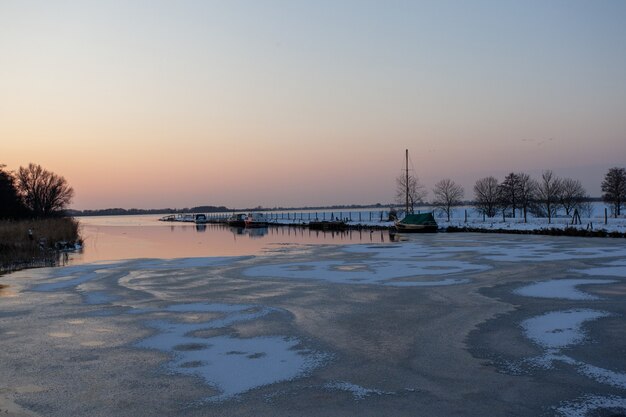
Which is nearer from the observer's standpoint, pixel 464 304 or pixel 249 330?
pixel 249 330

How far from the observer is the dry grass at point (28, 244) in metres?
22.2

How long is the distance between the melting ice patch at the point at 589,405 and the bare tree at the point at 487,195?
66.7 meters

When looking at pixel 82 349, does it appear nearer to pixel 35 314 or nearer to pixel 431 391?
pixel 35 314

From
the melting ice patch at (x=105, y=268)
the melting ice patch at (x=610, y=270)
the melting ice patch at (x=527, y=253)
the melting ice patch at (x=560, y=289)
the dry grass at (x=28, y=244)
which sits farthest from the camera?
the dry grass at (x=28, y=244)

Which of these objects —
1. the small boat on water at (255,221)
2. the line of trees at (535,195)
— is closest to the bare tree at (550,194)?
the line of trees at (535,195)

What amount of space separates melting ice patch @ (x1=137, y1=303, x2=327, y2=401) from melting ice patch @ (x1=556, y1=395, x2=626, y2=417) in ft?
9.14

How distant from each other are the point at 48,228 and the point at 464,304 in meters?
31.1

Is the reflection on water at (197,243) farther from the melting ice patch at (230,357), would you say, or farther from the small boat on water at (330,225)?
the melting ice patch at (230,357)

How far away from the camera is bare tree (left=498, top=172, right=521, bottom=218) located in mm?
65750

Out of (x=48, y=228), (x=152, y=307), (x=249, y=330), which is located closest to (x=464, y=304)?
(x=249, y=330)

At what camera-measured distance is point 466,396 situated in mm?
5348

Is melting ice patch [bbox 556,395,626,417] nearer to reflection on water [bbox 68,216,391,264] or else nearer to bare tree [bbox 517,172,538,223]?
reflection on water [bbox 68,216,391,264]

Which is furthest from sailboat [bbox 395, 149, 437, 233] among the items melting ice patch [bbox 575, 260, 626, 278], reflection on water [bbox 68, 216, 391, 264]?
melting ice patch [bbox 575, 260, 626, 278]

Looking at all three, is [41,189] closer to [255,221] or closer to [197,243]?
[255,221]
